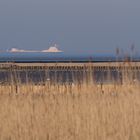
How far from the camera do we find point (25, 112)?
9289 millimetres

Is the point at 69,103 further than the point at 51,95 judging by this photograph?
No

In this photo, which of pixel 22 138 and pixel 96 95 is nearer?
pixel 22 138

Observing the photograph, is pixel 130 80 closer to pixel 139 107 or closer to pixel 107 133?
pixel 139 107

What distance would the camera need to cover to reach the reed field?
8.19m

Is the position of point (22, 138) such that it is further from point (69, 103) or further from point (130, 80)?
point (130, 80)

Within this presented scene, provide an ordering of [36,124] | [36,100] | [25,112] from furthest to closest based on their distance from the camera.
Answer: [36,100] → [25,112] → [36,124]

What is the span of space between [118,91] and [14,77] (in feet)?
8.32

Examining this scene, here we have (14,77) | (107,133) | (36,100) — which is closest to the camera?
(107,133)

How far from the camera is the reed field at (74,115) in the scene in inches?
322

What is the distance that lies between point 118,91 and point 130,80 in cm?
34

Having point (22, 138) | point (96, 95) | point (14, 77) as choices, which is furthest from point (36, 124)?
point (14, 77)

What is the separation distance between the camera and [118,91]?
34.9 feet

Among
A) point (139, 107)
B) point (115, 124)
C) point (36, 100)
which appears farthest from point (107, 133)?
point (36, 100)

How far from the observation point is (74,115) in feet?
29.3
